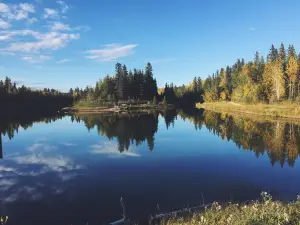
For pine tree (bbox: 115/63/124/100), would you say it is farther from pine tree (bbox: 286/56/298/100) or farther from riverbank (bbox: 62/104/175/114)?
pine tree (bbox: 286/56/298/100)

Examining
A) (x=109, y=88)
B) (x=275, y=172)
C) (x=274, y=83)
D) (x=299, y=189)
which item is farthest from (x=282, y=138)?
(x=109, y=88)

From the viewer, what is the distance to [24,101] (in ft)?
484

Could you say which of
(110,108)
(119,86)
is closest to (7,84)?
(119,86)

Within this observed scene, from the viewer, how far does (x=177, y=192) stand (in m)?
19.0

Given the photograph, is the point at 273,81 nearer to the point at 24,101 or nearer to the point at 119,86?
the point at 119,86

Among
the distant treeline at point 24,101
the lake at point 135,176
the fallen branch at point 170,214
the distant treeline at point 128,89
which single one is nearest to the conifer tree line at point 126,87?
the distant treeline at point 128,89

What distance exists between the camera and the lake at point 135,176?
16727 mm

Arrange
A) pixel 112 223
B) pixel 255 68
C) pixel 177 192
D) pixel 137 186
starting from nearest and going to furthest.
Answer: pixel 112 223 < pixel 177 192 < pixel 137 186 < pixel 255 68

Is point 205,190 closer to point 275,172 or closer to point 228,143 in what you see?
point 275,172

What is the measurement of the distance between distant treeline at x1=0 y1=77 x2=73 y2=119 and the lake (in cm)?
9509

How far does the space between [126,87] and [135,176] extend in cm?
12419

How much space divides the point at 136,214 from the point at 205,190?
5995mm

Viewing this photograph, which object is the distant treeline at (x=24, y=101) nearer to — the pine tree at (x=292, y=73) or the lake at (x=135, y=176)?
the lake at (x=135, y=176)

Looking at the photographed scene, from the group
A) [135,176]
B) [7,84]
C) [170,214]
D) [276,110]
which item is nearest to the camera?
[170,214]
